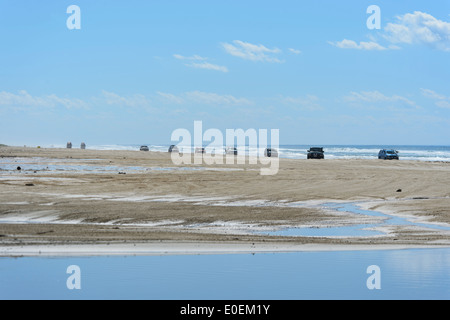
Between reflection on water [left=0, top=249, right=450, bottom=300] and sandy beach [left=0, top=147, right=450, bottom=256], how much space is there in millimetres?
944

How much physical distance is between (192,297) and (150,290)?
0.76 metres

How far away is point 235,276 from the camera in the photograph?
1089 cm

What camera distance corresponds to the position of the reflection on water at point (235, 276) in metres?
9.66


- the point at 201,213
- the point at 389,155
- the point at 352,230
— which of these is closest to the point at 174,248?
the point at 352,230

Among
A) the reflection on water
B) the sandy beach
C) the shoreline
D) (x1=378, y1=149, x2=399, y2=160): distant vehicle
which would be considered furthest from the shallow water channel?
(x1=378, y1=149, x2=399, y2=160): distant vehicle

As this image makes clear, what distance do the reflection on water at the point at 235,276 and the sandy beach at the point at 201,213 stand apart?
94 centimetres

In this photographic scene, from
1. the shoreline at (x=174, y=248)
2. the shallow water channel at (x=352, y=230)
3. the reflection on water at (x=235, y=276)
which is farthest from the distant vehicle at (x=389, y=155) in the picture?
the reflection on water at (x=235, y=276)

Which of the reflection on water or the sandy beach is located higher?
the sandy beach

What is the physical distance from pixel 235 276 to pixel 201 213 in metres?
9.13

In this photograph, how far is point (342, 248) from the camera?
45.4 feet

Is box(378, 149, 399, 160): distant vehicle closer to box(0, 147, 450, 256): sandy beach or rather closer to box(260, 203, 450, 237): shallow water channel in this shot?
box(0, 147, 450, 256): sandy beach

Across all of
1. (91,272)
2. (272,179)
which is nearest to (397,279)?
(91,272)

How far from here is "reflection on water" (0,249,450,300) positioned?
31.7ft

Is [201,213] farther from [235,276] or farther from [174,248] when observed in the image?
[235,276]
